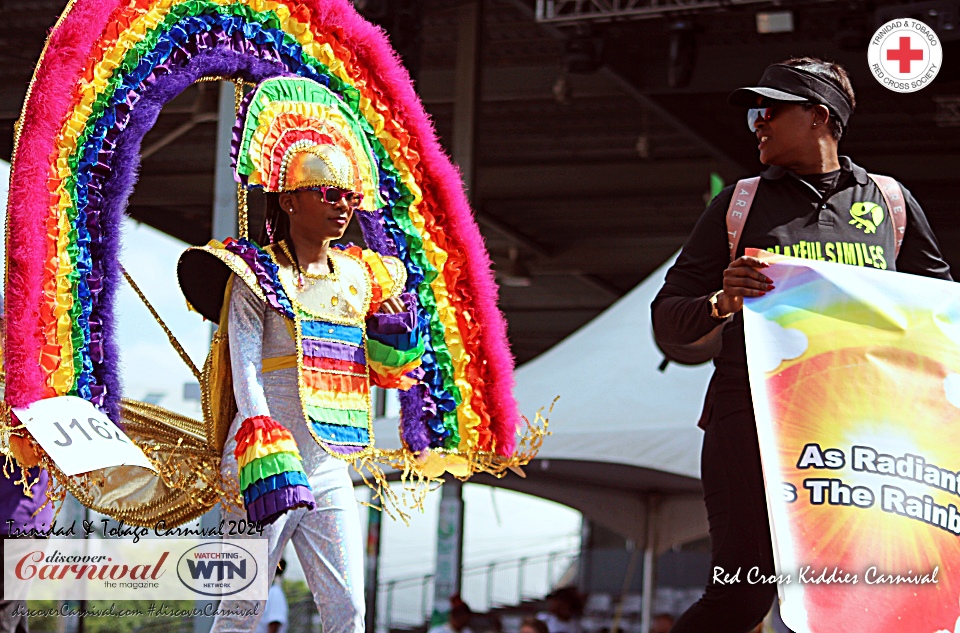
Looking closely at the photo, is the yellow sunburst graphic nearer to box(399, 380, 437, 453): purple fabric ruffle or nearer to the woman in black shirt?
the woman in black shirt

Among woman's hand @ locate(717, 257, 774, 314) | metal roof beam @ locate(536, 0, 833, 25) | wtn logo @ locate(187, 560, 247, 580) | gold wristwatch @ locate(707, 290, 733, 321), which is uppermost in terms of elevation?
metal roof beam @ locate(536, 0, 833, 25)

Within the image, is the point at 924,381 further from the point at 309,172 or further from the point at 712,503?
the point at 309,172

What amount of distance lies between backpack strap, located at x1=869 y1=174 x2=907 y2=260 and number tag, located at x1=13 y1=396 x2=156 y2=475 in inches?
77.4

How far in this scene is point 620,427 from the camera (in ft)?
29.4

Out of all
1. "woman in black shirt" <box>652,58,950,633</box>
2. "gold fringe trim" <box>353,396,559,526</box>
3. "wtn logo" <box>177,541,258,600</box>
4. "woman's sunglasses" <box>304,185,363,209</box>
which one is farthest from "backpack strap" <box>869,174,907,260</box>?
"wtn logo" <box>177,541,258,600</box>

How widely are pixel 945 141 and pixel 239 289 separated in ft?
43.9

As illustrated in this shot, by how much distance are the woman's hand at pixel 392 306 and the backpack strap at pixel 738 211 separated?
890 millimetres

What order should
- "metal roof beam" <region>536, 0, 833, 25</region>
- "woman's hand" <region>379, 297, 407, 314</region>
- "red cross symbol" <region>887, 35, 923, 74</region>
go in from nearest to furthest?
"woman's hand" <region>379, 297, 407, 314</region>
"red cross symbol" <region>887, 35, 923, 74</region>
"metal roof beam" <region>536, 0, 833, 25</region>

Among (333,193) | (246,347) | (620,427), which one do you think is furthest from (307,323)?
(620,427)

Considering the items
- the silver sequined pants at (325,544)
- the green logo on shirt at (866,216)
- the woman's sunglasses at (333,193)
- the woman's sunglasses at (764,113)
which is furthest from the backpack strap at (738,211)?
the silver sequined pants at (325,544)

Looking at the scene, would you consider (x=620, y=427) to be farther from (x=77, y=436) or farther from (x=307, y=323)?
(x=77, y=436)

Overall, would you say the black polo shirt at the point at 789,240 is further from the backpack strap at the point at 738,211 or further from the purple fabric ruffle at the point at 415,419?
the purple fabric ruffle at the point at 415,419

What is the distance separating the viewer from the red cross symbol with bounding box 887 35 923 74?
10.0 metres

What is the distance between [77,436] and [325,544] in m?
0.64
